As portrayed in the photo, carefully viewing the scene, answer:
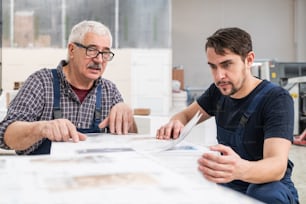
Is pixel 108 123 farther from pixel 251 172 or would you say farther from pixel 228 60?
pixel 251 172

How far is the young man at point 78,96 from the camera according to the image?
5.18 feet

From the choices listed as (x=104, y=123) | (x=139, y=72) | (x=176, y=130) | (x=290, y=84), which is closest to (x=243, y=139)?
(x=176, y=130)

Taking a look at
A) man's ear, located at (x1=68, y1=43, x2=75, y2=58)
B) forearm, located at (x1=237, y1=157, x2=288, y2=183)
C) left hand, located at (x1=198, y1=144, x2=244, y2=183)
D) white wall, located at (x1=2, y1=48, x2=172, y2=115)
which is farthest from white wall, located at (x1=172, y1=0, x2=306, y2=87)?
left hand, located at (x1=198, y1=144, x2=244, y2=183)

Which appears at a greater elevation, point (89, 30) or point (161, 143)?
point (89, 30)

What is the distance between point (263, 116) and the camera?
4.24 feet

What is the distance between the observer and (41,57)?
4.83m

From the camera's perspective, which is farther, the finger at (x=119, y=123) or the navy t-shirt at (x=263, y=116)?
the finger at (x=119, y=123)

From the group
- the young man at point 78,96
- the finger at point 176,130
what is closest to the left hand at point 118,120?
the young man at point 78,96

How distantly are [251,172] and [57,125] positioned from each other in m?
0.68

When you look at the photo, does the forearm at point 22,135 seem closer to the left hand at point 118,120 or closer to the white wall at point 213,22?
the left hand at point 118,120

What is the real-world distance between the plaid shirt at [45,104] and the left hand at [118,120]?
12 cm

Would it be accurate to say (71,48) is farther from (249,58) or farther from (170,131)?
(249,58)

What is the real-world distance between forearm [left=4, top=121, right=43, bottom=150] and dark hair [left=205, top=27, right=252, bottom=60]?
709mm

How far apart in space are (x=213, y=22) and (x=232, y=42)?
579 centimetres
